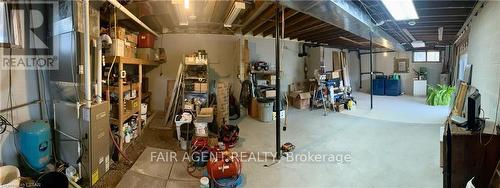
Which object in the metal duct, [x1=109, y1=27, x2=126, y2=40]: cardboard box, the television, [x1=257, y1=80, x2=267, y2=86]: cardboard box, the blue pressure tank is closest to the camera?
the television

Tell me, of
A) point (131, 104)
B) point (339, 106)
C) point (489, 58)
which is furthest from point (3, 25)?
point (339, 106)

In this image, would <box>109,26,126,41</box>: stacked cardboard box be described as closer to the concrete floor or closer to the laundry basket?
the concrete floor

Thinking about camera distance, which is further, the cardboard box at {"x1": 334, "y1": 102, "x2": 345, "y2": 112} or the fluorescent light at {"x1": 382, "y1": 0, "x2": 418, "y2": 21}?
the cardboard box at {"x1": 334, "y1": 102, "x2": 345, "y2": 112}

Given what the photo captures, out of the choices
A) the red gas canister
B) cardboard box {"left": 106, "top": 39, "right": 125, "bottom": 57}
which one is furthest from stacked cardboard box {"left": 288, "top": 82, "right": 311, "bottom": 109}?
cardboard box {"left": 106, "top": 39, "right": 125, "bottom": 57}

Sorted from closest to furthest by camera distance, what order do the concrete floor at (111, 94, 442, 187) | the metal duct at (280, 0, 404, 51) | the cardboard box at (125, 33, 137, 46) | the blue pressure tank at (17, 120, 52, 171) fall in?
the blue pressure tank at (17, 120, 52, 171)
the concrete floor at (111, 94, 442, 187)
the metal duct at (280, 0, 404, 51)
the cardboard box at (125, 33, 137, 46)

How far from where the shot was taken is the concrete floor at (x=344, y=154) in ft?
9.35

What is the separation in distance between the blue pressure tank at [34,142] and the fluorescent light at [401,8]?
14.0 feet

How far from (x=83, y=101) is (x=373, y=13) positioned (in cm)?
467

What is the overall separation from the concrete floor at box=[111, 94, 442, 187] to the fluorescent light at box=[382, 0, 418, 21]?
6.75 feet

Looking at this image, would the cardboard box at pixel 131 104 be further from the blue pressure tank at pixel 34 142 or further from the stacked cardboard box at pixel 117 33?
the blue pressure tank at pixel 34 142

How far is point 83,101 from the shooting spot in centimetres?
276

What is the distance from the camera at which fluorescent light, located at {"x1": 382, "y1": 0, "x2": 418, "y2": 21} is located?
339 cm

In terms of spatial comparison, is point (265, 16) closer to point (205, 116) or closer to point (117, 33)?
point (205, 116)

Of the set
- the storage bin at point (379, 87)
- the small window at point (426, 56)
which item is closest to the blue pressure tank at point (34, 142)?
the storage bin at point (379, 87)
